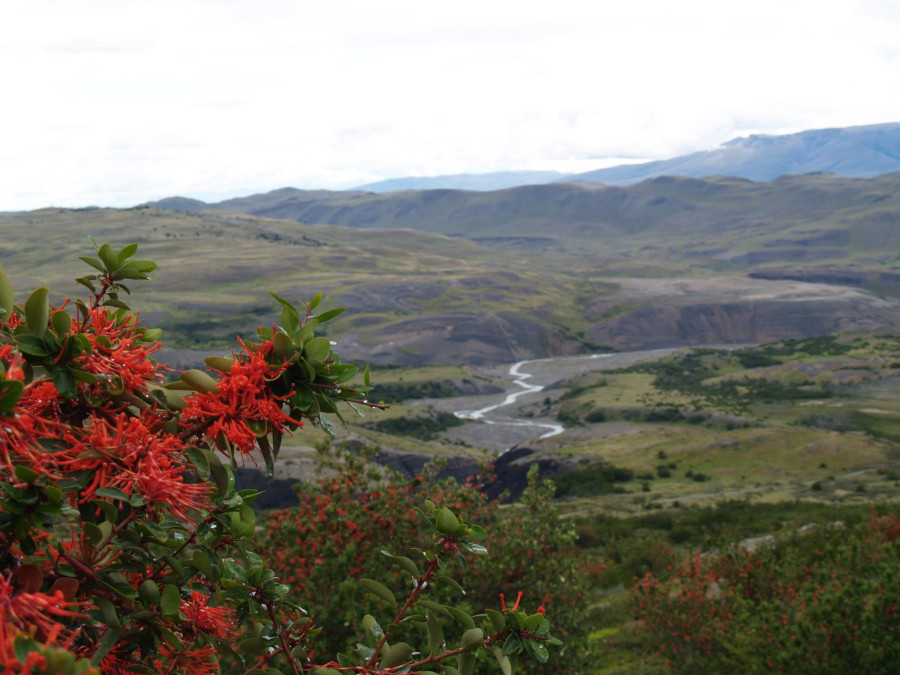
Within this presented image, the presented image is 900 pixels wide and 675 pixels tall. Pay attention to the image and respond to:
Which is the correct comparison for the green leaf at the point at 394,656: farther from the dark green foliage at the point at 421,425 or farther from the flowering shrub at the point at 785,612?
the dark green foliage at the point at 421,425

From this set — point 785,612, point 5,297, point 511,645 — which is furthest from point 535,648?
point 785,612

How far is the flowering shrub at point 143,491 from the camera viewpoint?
92.4 inches

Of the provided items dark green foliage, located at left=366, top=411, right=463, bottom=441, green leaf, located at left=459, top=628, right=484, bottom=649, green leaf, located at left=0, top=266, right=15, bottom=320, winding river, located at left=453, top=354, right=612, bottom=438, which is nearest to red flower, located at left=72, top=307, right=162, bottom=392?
green leaf, located at left=0, top=266, right=15, bottom=320

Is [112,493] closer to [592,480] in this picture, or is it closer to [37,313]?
[37,313]

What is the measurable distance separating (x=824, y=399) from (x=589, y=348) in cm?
5217

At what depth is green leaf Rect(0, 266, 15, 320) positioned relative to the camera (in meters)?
2.58

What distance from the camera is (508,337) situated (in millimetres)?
131625

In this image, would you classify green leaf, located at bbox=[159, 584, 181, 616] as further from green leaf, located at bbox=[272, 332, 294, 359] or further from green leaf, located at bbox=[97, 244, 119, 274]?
green leaf, located at bbox=[97, 244, 119, 274]

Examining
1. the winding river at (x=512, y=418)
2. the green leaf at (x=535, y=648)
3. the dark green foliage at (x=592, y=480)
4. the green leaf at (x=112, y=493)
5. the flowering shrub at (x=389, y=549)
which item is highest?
the green leaf at (x=112, y=493)

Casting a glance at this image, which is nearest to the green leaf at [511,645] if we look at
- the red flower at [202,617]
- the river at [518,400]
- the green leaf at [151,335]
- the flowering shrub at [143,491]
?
the flowering shrub at [143,491]

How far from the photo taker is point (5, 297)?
2627 mm

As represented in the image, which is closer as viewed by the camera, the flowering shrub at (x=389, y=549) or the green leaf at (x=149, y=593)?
the green leaf at (x=149, y=593)

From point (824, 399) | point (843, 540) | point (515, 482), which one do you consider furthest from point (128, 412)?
point (824, 399)

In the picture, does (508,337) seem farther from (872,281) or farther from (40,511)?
(40,511)
